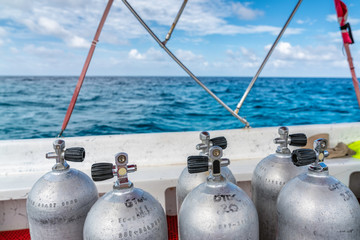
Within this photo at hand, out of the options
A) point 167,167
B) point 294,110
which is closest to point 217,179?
point 167,167

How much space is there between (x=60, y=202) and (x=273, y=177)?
0.55m

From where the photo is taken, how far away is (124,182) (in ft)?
2.12

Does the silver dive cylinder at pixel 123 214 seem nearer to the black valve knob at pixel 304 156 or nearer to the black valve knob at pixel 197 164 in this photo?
the black valve knob at pixel 197 164

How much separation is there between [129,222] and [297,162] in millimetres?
382

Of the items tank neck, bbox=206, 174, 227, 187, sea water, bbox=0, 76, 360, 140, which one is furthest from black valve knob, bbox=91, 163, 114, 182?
sea water, bbox=0, 76, 360, 140

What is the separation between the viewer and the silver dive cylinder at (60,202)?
0.72 meters

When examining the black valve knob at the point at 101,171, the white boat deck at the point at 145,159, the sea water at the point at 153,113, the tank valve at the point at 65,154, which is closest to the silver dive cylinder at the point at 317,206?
the black valve knob at the point at 101,171

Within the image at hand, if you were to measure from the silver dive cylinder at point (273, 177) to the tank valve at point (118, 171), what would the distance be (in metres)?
0.38

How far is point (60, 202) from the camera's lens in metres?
0.72

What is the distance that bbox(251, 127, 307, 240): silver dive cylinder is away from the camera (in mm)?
796

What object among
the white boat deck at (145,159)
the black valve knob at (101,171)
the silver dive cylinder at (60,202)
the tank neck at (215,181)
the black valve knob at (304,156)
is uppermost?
the black valve knob at (304,156)

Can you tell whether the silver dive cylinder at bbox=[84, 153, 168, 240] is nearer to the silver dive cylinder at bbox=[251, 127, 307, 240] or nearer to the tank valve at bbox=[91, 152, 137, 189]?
the tank valve at bbox=[91, 152, 137, 189]

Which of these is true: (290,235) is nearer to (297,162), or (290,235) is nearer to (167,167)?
(297,162)

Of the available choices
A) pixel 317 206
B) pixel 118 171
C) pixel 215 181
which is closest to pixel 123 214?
pixel 118 171
